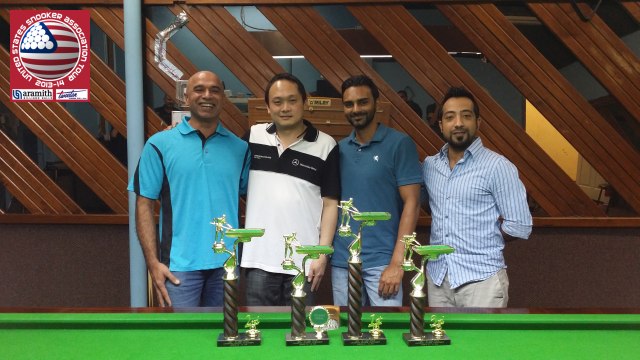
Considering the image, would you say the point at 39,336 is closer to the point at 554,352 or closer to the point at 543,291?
the point at 554,352

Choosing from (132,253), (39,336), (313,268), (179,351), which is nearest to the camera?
(179,351)

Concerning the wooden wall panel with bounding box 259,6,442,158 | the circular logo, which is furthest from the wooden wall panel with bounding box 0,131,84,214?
the wooden wall panel with bounding box 259,6,442,158

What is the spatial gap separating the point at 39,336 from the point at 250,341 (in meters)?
0.68

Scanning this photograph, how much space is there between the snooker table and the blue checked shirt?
2.02 ft

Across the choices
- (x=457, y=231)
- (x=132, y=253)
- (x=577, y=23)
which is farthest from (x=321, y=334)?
(x=577, y=23)

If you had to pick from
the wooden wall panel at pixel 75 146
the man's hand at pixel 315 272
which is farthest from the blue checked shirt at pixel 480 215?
the wooden wall panel at pixel 75 146

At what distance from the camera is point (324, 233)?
8.42 feet

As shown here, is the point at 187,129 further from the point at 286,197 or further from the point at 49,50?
the point at 49,50

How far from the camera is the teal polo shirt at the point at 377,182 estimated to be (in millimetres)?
2727

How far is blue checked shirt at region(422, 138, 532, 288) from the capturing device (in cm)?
251

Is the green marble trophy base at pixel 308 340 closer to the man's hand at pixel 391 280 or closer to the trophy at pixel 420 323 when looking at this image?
the trophy at pixel 420 323

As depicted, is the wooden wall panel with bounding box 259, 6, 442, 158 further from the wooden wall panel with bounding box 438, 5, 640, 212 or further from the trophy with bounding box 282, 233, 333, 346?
the trophy with bounding box 282, 233, 333, 346

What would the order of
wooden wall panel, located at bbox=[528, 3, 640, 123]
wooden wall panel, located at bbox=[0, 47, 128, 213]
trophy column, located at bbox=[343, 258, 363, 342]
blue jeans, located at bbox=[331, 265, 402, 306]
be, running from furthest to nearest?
wooden wall panel, located at bbox=[0, 47, 128, 213] < wooden wall panel, located at bbox=[528, 3, 640, 123] < blue jeans, located at bbox=[331, 265, 402, 306] < trophy column, located at bbox=[343, 258, 363, 342]

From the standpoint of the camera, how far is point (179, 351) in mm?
1570
